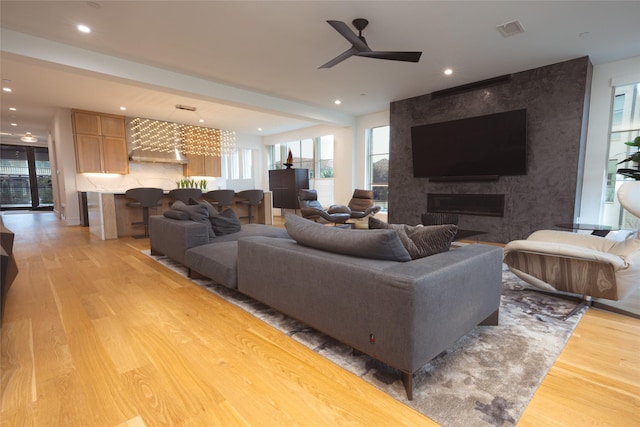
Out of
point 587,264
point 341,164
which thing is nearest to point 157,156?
point 341,164

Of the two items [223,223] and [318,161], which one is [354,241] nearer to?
[223,223]

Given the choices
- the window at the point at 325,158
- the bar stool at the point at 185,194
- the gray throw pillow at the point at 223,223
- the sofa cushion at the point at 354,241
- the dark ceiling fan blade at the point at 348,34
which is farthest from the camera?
the window at the point at 325,158

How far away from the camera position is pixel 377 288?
1341 millimetres

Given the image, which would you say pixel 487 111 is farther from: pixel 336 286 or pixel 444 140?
pixel 336 286

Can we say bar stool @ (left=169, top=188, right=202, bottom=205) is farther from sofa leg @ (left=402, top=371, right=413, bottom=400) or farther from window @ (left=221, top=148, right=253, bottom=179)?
sofa leg @ (left=402, top=371, right=413, bottom=400)

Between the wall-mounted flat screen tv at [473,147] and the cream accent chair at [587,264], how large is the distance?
2.58 meters

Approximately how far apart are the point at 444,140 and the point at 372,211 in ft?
6.24

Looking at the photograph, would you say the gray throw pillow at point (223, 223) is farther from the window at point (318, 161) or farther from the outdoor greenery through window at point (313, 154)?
the outdoor greenery through window at point (313, 154)

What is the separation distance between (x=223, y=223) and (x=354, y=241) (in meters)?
2.27

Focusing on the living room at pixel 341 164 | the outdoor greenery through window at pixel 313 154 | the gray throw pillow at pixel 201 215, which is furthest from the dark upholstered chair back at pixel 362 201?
the gray throw pillow at pixel 201 215

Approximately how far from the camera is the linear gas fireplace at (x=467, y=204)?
496 centimetres

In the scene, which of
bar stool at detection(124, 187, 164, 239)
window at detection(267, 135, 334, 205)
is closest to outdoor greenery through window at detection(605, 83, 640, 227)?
window at detection(267, 135, 334, 205)

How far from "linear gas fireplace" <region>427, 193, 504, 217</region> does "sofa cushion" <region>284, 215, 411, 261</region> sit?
169 inches

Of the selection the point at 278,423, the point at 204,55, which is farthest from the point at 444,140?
the point at 278,423
